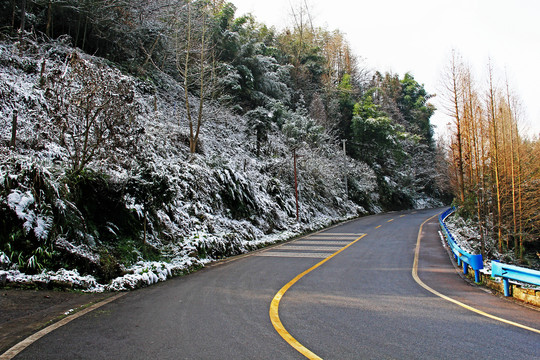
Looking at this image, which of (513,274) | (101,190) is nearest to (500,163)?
(513,274)

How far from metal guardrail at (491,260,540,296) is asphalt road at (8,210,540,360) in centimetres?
47

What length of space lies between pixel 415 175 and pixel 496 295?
161ft

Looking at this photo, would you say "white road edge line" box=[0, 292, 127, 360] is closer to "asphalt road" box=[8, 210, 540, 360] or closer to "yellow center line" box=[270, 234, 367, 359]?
"asphalt road" box=[8, 210, 540, 360]

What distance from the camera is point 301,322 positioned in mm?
4809

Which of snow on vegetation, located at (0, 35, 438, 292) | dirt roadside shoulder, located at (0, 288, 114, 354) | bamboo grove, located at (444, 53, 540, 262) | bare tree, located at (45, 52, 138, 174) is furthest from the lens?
bamboo grove, located at (444, 53, 540, 262)

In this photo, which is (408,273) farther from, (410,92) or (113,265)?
(410,92)

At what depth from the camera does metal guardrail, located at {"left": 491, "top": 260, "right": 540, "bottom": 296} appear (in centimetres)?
590

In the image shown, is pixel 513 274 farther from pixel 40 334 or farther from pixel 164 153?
pixel 164 153

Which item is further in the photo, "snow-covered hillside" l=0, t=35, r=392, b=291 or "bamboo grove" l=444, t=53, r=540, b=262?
"bamboo grove" l=444, t=53, r=540, b=262

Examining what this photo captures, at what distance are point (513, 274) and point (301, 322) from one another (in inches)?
187

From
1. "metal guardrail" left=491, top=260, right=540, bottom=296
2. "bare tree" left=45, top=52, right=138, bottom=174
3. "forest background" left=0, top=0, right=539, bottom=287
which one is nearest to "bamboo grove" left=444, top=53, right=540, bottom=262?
"forest background" left=0, top=0, right=539, bottom=287

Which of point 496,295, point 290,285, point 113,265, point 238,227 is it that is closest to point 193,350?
point 290,285

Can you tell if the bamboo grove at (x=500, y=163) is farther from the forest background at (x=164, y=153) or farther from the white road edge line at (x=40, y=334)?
the white road edge line at (x=40, y=334)

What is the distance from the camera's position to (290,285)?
746 centimetres
